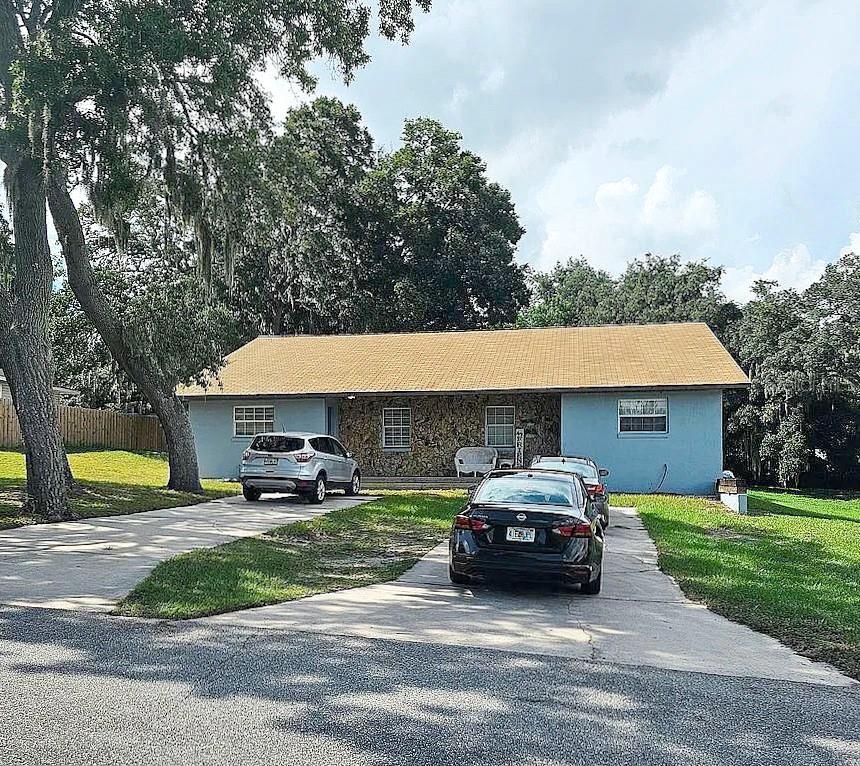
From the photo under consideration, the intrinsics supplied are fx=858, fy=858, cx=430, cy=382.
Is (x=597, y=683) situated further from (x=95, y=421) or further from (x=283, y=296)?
→ (x=283, y=296)

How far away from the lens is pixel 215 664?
20.9 ft

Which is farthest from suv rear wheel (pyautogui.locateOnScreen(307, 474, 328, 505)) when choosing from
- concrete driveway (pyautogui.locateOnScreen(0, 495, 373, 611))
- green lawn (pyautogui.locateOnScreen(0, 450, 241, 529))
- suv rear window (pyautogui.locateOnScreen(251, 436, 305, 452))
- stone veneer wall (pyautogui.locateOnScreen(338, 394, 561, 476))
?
stone veneer wall (pyautogui.locateOnScreen(338, 394, 561, 476))

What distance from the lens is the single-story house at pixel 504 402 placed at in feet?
77.0

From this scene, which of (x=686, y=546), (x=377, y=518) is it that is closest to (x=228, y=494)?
(x=377, y=518)

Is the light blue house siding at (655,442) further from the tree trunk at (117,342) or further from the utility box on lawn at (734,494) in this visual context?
the tree trunk at (117,342)

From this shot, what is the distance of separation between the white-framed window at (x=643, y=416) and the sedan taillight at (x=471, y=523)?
14933 mm

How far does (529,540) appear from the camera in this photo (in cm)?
945

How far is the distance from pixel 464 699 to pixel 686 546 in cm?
918

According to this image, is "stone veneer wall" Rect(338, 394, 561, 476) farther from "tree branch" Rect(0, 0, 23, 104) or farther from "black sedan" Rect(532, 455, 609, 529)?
"tree branch" Rect(0, 0, 23, 104)

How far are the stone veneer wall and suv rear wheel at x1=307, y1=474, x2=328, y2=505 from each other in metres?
6.78

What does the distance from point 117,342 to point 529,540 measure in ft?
47.4

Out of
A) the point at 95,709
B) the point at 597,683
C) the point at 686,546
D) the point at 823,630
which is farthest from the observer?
the point at 686,546

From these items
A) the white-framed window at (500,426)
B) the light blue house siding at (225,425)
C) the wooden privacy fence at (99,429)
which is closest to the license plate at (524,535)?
the white-framed window at (500,426)

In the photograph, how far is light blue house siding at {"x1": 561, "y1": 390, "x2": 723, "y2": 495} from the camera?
2331cm
